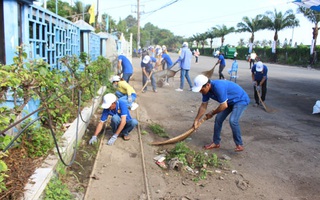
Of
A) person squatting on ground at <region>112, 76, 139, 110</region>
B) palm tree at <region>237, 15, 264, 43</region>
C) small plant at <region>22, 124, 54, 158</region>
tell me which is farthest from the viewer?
palm tree at <region>237, 15, 264, 43</region>

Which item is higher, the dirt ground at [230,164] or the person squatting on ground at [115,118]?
the person squatting on ground at [115,118]

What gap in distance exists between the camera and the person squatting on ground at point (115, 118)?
17.6ft

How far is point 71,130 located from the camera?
208 inches

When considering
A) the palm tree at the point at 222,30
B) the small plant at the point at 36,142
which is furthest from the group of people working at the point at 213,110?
the palm tree at the point at 222,30

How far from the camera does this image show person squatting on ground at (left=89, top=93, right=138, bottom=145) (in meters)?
5.36

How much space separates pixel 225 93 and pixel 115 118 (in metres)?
2.05

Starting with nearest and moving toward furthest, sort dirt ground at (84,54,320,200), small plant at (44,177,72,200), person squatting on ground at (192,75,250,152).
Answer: small plant at (44,177,72,200), dirt ground at (84,54,320,200), person squatting on ground at (192,75,250,152)

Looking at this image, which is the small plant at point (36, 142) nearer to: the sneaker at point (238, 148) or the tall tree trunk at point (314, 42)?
the sneaker at point (238, 148)

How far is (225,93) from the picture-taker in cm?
496

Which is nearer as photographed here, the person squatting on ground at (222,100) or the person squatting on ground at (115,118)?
the person squatting on ground at (222,100)

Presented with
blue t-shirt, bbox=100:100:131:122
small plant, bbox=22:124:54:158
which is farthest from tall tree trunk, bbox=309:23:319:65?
small plant, bbox=22:124:54:158

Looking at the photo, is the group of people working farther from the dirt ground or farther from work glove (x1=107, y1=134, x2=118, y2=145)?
the dirt ground

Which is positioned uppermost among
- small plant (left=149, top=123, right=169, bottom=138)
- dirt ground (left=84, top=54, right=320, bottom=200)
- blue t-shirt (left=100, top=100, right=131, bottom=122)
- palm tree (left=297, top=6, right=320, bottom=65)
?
palm tree (left=297, top=6, right=320, bottom=65)

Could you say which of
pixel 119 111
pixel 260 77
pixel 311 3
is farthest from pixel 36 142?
pixel 311 3
